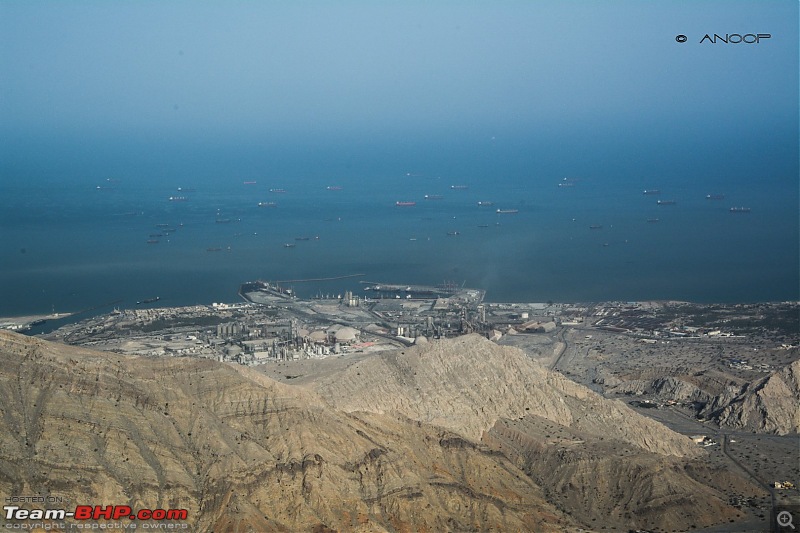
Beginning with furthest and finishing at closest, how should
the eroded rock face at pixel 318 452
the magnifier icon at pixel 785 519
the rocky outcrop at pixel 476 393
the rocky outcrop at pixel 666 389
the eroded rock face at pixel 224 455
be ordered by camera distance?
the rocky outcrop at pixel 666 389, the rocky outcrop at pixel 476 393, the magnifier icon at pixel 785 519, the eroded rock face at pixel 318 452, the eroded rock face at pixel 224 455

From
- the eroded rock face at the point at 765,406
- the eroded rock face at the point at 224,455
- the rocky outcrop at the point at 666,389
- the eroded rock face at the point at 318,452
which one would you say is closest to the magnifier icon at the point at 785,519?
the eroded rock face at the point at 318,452

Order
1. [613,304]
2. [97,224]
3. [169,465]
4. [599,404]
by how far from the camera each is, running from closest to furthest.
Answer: [169,465]
[599,404]
[613,304]
[97,224]

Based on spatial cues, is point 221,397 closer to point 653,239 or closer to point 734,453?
point 734,453

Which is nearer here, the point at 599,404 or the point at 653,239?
the point at 599,404

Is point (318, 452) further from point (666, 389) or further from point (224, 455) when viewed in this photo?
point (666, 389)

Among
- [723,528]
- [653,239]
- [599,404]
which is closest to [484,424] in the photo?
[599,404]

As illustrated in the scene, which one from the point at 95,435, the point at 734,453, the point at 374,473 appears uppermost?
the point at 95,435

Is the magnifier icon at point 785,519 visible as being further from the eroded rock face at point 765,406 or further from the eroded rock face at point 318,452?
the eroded rock face at point 765,406
